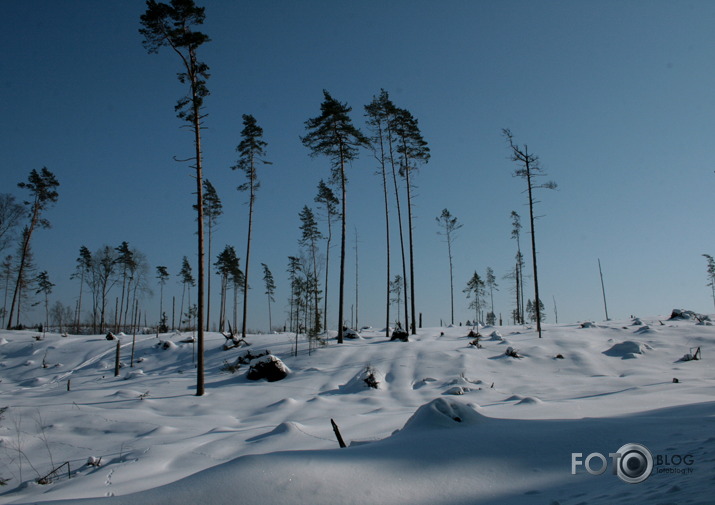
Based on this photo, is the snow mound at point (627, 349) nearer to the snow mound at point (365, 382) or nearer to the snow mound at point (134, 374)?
the snow mound at point (365, 382)

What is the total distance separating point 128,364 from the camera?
19.7m

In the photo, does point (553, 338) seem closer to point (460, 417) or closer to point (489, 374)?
point (489, 374)

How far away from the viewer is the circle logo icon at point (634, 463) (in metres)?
2.86

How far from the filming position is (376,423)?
7.88 meters

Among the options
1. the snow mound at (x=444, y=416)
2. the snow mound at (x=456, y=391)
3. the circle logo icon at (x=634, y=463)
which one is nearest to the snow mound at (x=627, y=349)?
the snow mound at (x=456, y=391)

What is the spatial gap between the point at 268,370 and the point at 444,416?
11216 mm

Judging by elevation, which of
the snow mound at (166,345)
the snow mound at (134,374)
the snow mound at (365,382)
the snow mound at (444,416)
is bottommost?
the snow mound at (134,374)

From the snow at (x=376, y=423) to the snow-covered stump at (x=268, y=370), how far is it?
539mm

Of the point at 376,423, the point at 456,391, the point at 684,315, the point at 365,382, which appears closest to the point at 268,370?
the point at 365,382

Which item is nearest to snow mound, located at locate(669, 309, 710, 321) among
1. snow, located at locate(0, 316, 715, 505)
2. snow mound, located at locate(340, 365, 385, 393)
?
snow, located at locate(0, 316, 715, 505)

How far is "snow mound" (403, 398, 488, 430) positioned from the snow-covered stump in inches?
415

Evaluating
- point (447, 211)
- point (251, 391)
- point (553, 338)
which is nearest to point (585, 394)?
point (553, 338)

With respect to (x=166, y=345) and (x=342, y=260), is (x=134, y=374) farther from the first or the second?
(x=342, y=260)

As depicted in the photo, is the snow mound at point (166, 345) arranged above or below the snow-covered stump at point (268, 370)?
above
